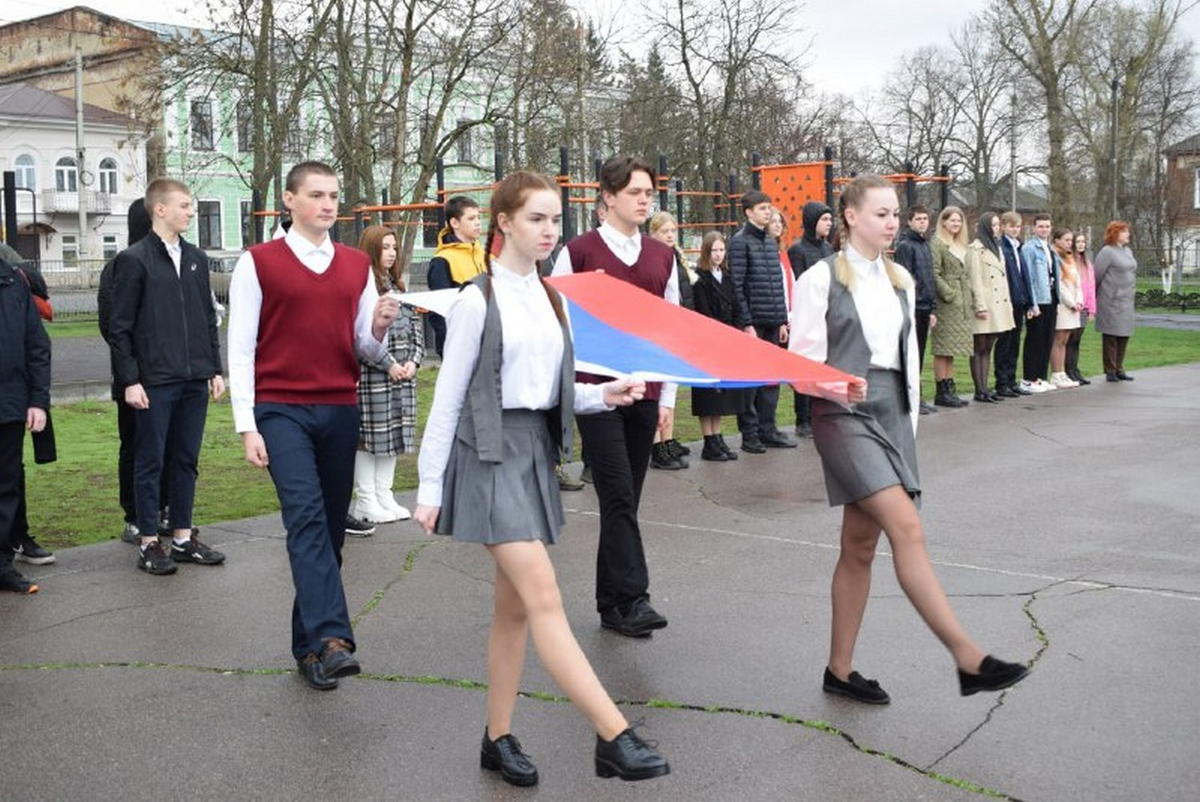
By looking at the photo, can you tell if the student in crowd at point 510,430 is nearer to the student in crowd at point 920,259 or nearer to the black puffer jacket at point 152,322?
the black puffer jacket at point 152,322

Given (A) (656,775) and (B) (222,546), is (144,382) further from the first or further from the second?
(A) (656,775)

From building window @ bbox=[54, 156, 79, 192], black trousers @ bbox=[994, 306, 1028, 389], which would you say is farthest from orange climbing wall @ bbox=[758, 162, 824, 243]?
building window @ bbox=[54, 156, 79, 192]

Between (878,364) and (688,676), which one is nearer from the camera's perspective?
(878,364)

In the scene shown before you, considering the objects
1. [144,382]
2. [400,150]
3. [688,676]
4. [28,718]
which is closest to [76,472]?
[144,382]

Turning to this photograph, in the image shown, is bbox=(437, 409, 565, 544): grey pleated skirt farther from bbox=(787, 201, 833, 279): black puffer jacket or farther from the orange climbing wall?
the orange climbing wall

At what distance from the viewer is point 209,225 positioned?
200 feet

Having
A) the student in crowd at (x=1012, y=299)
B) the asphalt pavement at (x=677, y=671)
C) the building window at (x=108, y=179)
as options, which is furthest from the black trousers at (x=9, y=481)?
the building window at (x=108, y=179)

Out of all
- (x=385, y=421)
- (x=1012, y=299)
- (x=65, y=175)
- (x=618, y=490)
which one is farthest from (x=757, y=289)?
(x=65, y=175)

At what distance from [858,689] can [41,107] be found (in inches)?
2595

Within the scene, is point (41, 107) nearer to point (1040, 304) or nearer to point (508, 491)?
point (1040, 304)

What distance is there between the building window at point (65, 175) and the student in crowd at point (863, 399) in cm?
6461

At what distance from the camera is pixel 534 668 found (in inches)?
222

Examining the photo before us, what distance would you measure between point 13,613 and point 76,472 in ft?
15.3

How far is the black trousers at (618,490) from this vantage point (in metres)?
6.04
